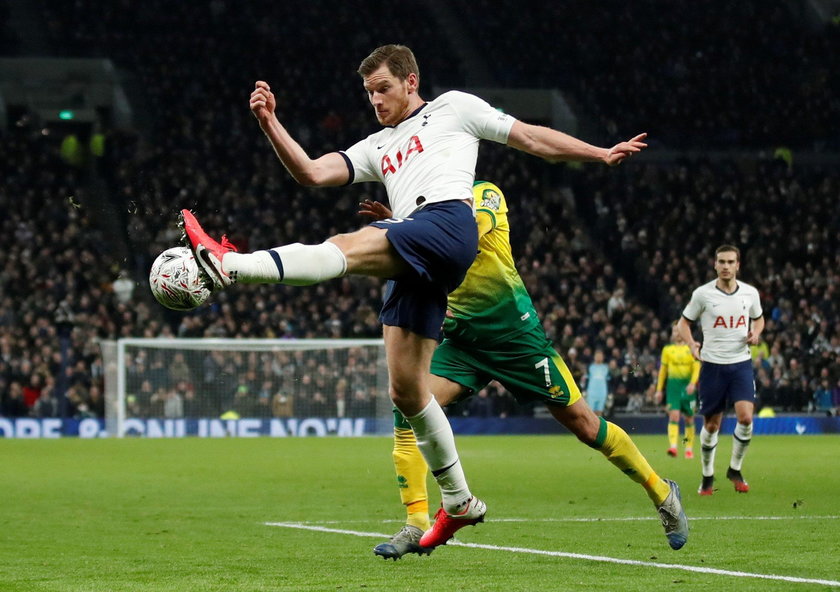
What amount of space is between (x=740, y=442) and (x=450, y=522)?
286 inches

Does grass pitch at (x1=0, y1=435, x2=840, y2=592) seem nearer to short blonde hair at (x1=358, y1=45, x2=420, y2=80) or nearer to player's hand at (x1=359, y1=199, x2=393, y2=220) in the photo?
player's hand at (x1=359, y1=199, x2=393, y2=220)

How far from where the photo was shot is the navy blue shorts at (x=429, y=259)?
20.8 ft

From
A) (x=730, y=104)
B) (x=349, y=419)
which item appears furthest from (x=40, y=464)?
(x=730, y=104)

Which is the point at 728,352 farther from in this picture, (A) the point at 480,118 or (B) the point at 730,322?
(A) the point at 480,118

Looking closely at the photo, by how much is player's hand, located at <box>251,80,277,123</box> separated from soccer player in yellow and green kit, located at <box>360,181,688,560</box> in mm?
811

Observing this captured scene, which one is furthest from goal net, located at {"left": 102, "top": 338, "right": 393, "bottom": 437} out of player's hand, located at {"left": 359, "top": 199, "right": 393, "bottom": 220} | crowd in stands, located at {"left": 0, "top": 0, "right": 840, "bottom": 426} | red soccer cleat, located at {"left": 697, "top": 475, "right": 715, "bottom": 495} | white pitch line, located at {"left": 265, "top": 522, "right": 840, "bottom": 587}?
player's hand, located at {"left": 359, "top": 199, "right": 393, "bottom": 220}

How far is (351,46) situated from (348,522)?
28438mm

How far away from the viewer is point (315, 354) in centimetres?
2712

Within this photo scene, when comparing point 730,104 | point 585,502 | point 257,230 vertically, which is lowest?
point 585,502

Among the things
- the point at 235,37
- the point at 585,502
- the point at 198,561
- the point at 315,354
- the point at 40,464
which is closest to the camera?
the point at 198,561

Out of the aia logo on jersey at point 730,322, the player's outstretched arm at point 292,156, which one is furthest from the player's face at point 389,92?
the aia logo on jersey at point 730,322

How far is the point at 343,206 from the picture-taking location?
32250 millimetres

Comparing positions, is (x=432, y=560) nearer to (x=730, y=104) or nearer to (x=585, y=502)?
(x=585, y=502)

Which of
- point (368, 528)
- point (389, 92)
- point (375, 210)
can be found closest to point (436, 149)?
point (389, 92)
